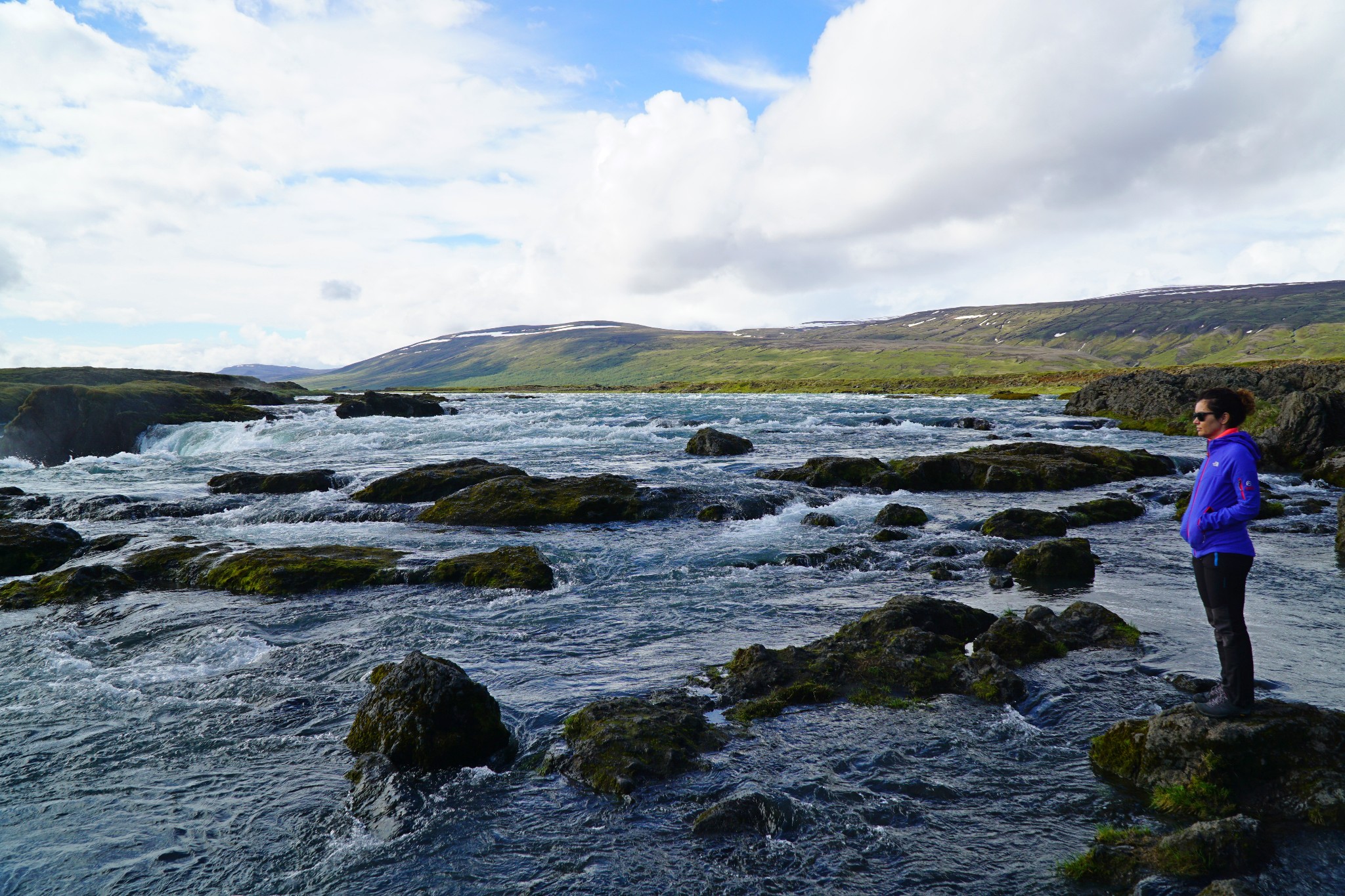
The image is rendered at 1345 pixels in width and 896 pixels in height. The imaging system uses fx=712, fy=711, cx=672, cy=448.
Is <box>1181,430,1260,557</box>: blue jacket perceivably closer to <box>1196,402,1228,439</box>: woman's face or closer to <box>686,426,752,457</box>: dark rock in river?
<box>1196,402,1228,439</box>: woman's face

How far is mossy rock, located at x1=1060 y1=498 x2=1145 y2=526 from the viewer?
26062mm

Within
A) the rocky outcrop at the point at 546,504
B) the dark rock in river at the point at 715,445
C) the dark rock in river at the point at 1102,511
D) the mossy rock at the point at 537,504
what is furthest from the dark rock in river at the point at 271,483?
the dark rock in river at the point at 1102,511

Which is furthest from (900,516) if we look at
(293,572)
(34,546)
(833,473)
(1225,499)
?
(34,546)

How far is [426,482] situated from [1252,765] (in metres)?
30.2

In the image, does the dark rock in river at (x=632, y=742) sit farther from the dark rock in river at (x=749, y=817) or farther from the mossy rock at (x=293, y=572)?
the mossy rock at (x=293, y=572)

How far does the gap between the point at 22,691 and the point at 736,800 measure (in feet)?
44.0

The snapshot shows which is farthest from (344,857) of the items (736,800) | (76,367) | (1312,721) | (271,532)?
(76,367)

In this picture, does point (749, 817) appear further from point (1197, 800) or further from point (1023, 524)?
point (1023, 524)

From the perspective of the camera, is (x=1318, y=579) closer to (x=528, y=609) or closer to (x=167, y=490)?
(x=528, y=609)

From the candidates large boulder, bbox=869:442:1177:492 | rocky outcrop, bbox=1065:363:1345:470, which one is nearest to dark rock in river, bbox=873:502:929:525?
large boulder, bbox=869:442:1177:492

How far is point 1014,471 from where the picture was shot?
34.0 metres

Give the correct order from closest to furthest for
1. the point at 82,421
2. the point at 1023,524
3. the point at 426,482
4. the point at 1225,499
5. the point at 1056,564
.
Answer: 1. the point at 1225,499
2. the point at 1056,564
3. the point at 1023,524
4. the point at 426,482
5. the point at 82,421

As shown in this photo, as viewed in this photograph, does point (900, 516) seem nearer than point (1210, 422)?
No

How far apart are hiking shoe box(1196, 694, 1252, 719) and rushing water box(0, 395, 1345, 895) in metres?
1.42
